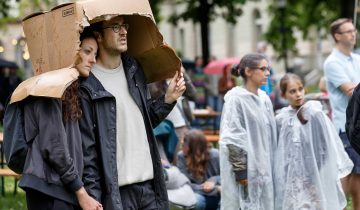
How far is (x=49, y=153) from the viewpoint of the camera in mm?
5309

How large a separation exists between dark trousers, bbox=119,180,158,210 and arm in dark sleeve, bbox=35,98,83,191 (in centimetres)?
41

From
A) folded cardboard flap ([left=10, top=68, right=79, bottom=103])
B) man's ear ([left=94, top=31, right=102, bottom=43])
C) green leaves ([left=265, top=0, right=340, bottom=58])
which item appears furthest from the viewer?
green leaves ([left=265, top=0, right=340, bottom=58])

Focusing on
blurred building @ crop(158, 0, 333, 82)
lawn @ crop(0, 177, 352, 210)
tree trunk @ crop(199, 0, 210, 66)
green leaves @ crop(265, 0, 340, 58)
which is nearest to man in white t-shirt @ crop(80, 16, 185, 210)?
lawn @ crop(0, 177, 352, 210)

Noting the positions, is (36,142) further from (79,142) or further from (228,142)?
(228,142)

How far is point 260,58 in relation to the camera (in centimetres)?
789

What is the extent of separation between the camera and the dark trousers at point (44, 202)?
5371mm

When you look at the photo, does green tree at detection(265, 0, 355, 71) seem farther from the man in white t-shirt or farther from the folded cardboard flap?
the folded cardboard flap

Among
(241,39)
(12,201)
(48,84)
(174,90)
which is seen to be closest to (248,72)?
(174,90)

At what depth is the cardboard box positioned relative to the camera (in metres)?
5.51

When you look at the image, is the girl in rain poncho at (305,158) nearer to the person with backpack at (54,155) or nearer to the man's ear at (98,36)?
the man's ear at (98,36)

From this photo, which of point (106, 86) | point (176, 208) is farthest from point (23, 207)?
point (106, 86)

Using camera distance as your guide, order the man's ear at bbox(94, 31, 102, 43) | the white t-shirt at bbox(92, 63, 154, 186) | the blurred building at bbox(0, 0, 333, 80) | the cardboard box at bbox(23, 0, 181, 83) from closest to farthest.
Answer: the cardboard box at bbox(23, 0, 181, 83) < the white t-shirt at bbox(92, 63, 154, 186) < the man's ear at bbox(94, 31, 102, 43) < the blurred building at bbox(0, 0, 333, 80)

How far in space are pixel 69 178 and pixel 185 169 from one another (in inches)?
207

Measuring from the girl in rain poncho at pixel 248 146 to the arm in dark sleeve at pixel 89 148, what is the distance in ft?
7.55
